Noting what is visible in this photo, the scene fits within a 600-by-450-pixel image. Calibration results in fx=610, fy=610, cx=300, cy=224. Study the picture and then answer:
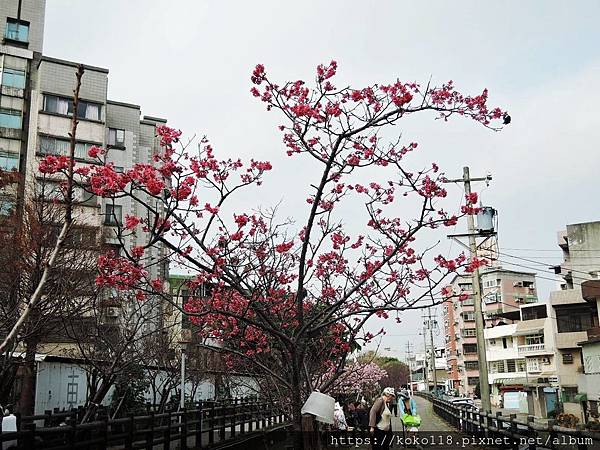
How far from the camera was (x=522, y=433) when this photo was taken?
36.8 ft

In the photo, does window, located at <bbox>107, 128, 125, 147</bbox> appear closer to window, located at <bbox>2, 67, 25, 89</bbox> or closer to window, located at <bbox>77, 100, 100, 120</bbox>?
window, located at <bbox>77, 100, 100, 120</bbox>

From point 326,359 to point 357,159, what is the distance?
254 inches

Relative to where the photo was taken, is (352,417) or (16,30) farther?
(16,30)

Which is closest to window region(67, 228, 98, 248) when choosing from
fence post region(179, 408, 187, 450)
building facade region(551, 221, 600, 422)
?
fence post region(179, 408, 187, 450)

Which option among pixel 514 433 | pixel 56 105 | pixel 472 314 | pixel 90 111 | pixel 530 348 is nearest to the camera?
pixel 514 433

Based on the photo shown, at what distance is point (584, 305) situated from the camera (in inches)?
1559

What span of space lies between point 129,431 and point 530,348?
45763 millimetres

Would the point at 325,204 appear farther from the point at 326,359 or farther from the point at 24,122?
the point at 24,122

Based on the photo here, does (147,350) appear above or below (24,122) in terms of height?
below

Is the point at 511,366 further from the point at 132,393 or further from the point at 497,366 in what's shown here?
the point at 132,393

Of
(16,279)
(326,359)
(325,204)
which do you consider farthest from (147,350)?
(325,204)

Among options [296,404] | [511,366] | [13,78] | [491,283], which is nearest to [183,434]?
[296,404]

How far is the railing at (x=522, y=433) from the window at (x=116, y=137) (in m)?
24.4

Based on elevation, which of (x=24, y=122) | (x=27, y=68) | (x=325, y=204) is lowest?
(x=325, y=204)
